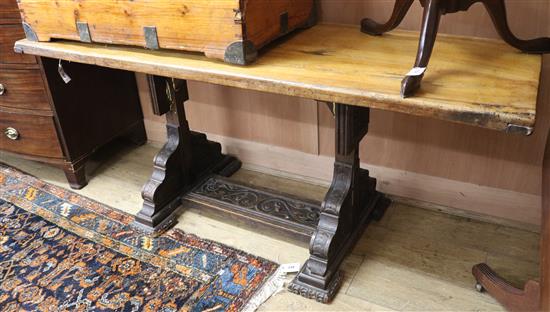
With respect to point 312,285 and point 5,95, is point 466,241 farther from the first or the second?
point 5,95

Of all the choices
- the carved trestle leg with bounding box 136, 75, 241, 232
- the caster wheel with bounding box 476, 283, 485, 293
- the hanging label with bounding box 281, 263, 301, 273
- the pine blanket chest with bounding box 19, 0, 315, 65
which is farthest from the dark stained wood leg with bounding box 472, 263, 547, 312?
the carved trestle leg with bounding box 136, 75, 241, 232

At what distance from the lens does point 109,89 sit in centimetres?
216

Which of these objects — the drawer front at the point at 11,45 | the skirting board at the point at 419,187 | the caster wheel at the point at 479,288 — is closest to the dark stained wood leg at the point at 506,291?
the caster wheel at the point at 479,288

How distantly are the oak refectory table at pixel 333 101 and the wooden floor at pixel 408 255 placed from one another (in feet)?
0.17

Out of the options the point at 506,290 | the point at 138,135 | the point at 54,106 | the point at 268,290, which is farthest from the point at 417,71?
the point at 138,135

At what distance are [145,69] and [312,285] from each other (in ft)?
2.57

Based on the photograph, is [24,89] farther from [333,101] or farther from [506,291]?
[506,291]

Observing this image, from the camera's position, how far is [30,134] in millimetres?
2020

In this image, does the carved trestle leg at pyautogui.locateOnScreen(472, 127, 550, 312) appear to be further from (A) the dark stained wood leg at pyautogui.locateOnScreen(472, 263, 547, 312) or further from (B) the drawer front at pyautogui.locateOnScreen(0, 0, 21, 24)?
(B) the drawer front at pyautogui.locateOnScreen(0, 0, 21, 24)

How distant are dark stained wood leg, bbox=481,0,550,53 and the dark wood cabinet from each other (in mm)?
1529

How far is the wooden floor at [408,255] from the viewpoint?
1410 millimetres

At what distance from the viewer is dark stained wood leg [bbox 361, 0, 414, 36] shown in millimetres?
1335

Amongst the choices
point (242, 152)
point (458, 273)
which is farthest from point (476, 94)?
point (242, 152)

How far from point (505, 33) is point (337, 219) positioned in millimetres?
681
